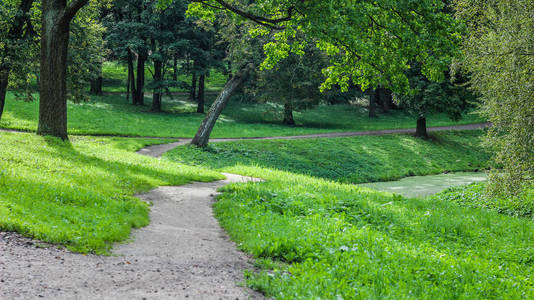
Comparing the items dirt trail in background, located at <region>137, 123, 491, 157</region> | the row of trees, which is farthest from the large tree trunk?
dirt trail in background, located at <region>137, 123, 491, 157</region>

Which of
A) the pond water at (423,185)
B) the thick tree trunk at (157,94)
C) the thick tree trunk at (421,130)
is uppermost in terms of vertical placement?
the thick tree trunk at (157,94)

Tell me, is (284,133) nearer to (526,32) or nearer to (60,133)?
(60,133)

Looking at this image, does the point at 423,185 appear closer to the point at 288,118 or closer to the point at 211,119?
the point at 211,119

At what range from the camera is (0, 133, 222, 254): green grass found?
6430 mm

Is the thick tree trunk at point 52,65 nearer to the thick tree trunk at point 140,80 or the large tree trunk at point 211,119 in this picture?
the large tree trunk at point 211,119

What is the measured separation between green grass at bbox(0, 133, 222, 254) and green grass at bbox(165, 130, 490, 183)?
744 cm

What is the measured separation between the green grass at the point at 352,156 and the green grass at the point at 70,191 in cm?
744

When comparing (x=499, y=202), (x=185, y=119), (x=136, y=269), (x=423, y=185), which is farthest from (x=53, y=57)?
(x=185, y=119)

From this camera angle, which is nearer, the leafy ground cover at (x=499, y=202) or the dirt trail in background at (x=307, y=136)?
the leafy ground cover at (x=499, y=202)

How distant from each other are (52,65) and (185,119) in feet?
74.5

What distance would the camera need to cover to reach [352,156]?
92.4 ft

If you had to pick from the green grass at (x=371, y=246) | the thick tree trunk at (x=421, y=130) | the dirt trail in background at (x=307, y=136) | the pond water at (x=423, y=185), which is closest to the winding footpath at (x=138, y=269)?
the green grass at (x=371, y=246)

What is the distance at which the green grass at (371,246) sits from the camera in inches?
227

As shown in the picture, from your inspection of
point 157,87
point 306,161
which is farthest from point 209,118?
point 157,87
